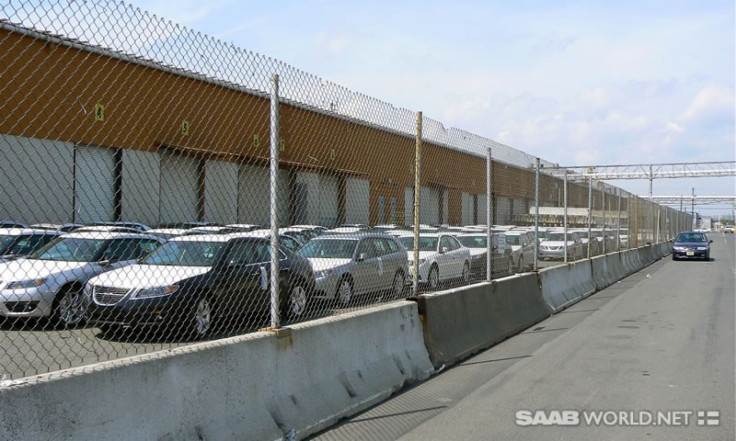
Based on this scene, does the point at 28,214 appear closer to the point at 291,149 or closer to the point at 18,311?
the point at 291,149

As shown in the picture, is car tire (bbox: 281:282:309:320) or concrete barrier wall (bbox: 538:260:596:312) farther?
concrete barrier wall (bbox: 538:260:596:312)

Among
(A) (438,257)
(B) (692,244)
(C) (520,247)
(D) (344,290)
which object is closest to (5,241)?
(D) (344,290)

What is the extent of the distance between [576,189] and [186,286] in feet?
39.1

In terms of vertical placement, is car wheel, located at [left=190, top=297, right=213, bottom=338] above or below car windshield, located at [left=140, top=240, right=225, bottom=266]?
below

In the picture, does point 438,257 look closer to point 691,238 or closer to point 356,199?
point 356,199

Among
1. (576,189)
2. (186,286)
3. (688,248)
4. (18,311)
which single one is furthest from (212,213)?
(688,248)

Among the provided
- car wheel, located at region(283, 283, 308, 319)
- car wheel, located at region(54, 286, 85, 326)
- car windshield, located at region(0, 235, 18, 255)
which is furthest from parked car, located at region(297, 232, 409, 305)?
car windshield, located at region(0, 235, 18, 255)

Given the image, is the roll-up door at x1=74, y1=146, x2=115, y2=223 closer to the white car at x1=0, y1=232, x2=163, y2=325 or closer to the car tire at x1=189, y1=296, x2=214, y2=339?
the car tire at x1=189, y1=296, x2=214, y2=339

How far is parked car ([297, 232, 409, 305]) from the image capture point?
10.3 m

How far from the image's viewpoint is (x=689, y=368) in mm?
7684

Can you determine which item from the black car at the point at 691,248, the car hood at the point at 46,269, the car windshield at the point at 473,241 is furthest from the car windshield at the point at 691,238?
the car hood at the point at 46,269

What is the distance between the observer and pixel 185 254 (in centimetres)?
993

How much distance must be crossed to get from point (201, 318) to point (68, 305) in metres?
2.74

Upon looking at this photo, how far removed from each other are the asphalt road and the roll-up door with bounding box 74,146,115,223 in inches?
111
